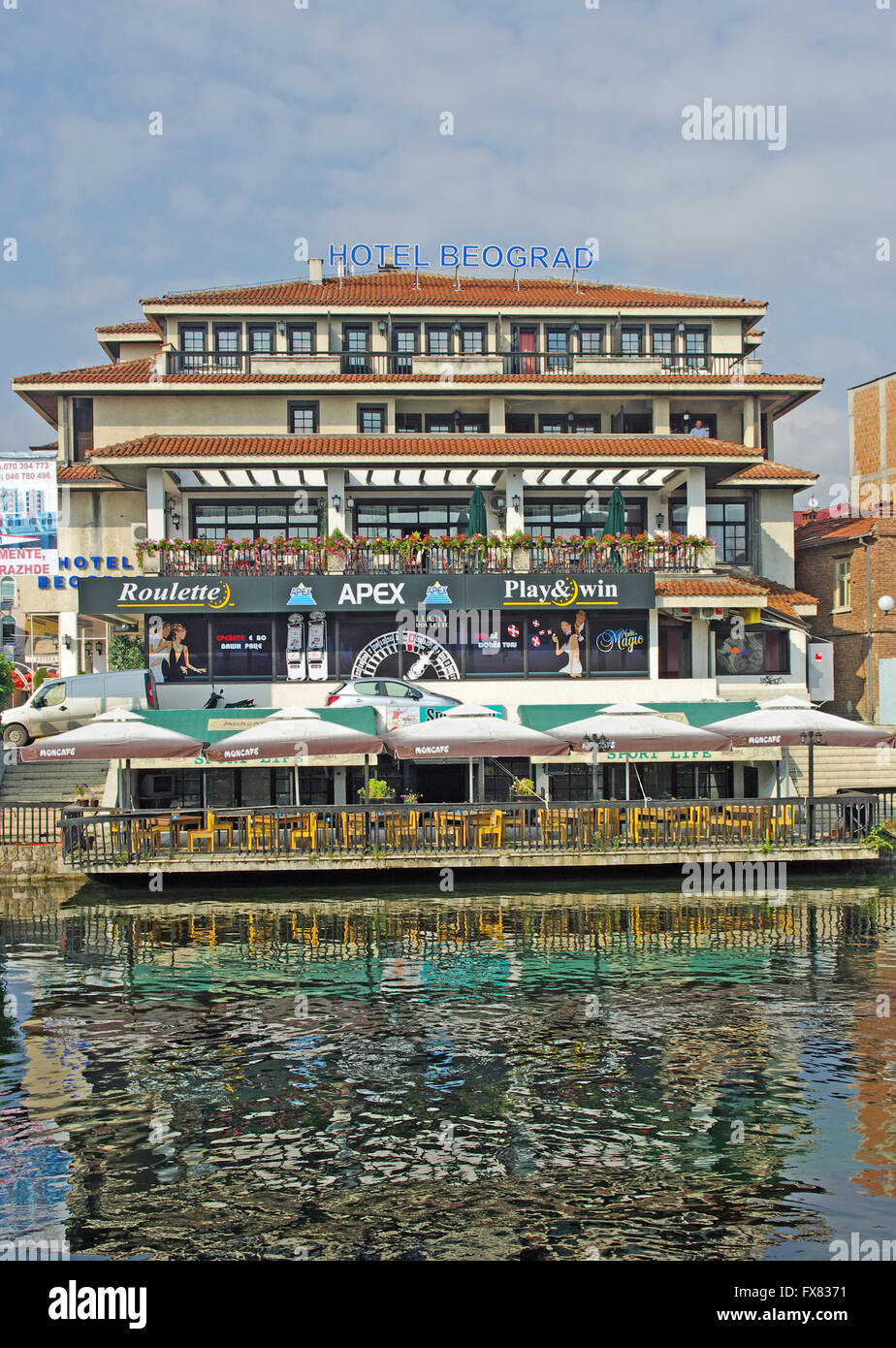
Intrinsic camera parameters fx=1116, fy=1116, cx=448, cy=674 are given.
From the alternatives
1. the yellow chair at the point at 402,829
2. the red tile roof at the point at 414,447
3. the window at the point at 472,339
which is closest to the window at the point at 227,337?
the red tile roof at the point at 414,447

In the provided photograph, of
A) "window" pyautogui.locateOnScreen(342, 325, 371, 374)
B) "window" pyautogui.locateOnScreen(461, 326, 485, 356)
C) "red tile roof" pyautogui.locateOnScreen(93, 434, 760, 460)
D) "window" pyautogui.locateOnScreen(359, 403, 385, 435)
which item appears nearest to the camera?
"red tile roof" pyautogui.locateOnScreen(93, 434, 760, 460)


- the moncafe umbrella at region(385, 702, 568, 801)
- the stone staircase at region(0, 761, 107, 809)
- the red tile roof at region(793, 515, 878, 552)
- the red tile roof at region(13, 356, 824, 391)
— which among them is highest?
the red tile roof at region(13, 356, 824, 391)

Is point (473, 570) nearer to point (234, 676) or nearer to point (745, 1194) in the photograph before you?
point (234, 676)

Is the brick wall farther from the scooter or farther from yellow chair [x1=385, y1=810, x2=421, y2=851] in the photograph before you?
yellow chair [x1=385, y1=810, x2=421, y2=851]

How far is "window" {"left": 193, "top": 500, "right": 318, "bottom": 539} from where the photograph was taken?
1580 inches

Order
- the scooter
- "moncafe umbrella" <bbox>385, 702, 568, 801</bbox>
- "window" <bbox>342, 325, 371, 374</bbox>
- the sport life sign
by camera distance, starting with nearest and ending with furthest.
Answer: "moncafe umbrella" <bbox>385, 702, 568, 801</bbox> → the scooter → the sport life sign → "window" <bbox>342, 325, 371, 374</bbox>

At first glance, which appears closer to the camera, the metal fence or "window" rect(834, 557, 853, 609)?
the metal fence

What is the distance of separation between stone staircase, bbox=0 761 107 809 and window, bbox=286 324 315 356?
1883 centimetres

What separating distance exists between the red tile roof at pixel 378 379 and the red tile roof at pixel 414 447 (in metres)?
2.11

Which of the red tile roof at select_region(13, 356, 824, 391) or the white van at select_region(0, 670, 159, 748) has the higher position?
the red tile roof at select_region(13, 356, 824, 391)

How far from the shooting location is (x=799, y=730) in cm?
2630

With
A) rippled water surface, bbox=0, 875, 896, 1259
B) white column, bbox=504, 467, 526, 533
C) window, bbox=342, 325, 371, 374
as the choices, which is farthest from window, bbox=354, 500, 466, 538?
rippled water surface, bbox=0, 875, 896, 1259

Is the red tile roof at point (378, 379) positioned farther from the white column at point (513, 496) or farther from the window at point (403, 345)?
the white column at point (513, 496)

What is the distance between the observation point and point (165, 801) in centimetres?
3189
